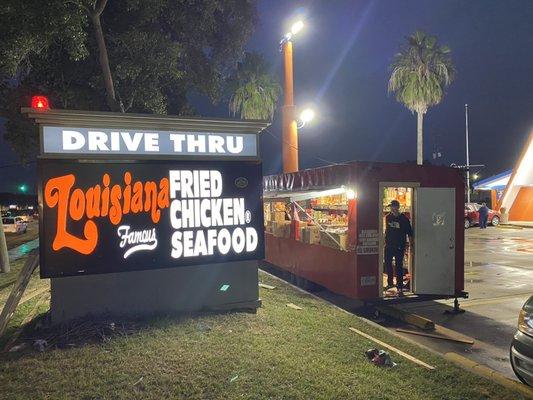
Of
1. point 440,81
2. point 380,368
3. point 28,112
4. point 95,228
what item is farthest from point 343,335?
point 440,81

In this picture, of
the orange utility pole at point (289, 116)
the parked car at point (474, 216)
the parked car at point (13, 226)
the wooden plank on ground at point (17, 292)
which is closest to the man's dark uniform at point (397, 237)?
the wooden plank on ground at point (17, 292)

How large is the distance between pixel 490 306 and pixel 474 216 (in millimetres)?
22334

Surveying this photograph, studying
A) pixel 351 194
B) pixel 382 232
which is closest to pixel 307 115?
pixel 351 194

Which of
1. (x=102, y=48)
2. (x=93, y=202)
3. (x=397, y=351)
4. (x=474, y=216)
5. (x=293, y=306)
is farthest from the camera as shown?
(x=474, y=216)

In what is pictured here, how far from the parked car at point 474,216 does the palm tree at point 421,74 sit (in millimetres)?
5299

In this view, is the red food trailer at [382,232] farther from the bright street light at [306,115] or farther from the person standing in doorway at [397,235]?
the bright street light at [306,115]

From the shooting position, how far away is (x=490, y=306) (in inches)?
356

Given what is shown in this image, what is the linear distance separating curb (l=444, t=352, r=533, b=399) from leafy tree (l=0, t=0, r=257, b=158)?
988cm

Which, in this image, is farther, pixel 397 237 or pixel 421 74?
pixel 421 74

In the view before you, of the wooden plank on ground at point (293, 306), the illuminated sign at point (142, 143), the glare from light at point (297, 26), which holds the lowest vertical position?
the wooden plank on ground at point (293, 306)

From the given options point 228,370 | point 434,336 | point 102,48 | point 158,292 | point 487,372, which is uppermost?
point 102,48

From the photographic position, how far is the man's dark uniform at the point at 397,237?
883 centimetres

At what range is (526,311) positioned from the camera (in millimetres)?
4809

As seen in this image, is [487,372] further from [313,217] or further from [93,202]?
[313,217]
